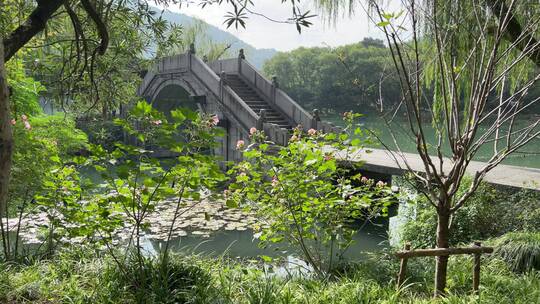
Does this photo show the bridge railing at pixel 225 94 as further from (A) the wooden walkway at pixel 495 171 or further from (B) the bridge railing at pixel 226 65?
(A) the wooden walkway at pixel 495 171

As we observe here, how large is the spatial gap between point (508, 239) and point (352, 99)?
129 ft

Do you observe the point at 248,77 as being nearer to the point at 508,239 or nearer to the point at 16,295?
the point at 508,239

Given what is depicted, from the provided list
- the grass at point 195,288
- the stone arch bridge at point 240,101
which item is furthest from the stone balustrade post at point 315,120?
the grass at point 195,288

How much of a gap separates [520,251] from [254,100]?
12962mm

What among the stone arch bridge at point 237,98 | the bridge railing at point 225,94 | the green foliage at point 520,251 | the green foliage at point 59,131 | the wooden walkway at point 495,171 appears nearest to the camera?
the green foliage at point 520,251

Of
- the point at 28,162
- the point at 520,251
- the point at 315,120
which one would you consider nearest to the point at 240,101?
the point at 315,120

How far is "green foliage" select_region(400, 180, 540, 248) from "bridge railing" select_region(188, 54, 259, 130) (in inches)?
328

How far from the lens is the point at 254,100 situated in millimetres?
17594

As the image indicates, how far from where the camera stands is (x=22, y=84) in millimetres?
6770

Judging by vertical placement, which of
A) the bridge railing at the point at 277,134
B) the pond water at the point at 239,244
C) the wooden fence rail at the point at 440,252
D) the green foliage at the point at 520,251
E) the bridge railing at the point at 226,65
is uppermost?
the bridge railing at the point at 226,65

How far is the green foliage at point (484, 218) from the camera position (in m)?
6.98

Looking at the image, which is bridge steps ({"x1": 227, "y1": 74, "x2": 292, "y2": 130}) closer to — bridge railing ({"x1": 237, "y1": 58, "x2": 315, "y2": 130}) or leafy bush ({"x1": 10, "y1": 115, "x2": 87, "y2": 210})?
bridge railing ({"x1": 237, "y1": 58, "x2": 315, "y2": 130})

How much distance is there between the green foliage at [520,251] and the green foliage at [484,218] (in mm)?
1166

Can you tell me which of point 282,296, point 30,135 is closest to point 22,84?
point 30,135
